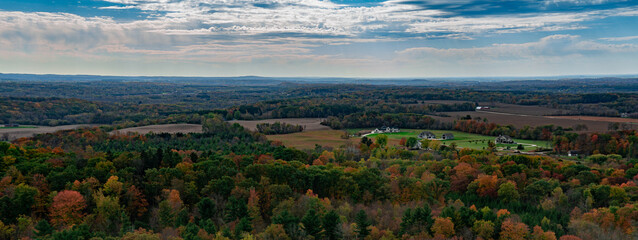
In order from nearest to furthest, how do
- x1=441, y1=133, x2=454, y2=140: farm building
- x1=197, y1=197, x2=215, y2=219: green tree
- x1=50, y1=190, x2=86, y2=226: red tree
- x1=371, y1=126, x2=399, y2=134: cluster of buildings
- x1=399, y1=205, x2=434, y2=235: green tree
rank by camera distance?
x1=399, y1=205, x2=434, y2=235: green tree
x1=50, y1=190, x2=86, y2=226: red tree
x1=197, y1=197, x2=215, y2=219: green tree
x1=441, y1=133, x2=454, y2=140: farm building
x1=371, y1=126, x2=399, y2=134: cluster of buildings

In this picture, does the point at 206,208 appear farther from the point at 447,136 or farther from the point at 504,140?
the point at 447,136

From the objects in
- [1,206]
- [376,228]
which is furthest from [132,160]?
[376,228]

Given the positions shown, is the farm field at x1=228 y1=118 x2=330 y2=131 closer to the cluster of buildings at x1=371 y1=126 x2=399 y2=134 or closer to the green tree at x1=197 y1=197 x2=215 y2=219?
the cluster of buildings at x1=371 y1=126 x2=399 y2=134

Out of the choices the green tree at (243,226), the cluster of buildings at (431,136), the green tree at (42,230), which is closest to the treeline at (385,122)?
the cluster of buildings at (431,136)

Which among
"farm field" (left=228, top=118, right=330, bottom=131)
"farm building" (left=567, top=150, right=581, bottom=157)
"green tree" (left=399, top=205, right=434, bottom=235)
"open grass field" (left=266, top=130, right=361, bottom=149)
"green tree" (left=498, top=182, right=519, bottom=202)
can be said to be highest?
"green tree" (left=399, top=205, right=434, bottom=235)

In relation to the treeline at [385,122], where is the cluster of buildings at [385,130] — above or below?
below

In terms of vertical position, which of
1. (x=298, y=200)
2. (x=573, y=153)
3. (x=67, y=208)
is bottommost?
(x=573, y=153)

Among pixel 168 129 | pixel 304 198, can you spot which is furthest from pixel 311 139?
pixel 304 198

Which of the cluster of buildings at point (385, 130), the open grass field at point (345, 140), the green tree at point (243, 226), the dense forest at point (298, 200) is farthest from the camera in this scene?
the cluster of buildings at point (385, 130)

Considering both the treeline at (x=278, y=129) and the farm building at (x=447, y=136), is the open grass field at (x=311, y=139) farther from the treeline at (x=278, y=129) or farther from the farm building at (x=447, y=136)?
the farm building at (x=447, y=136)

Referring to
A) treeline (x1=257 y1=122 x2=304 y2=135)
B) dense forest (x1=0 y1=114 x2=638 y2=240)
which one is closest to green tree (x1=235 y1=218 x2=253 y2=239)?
dense forest (x1=0 y1=114 x2=638 y2=240)
